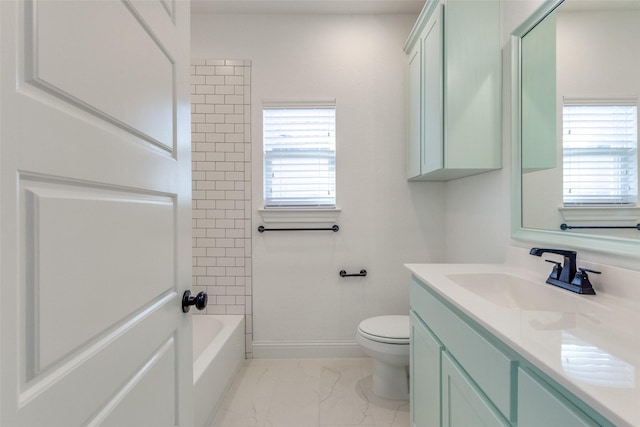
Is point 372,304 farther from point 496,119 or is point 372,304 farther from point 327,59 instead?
point 327,59

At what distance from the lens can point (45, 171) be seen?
467mm

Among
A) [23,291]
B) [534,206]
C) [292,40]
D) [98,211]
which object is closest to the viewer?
[23,291]

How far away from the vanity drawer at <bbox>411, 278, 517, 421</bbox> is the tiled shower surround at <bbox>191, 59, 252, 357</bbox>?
1560mm

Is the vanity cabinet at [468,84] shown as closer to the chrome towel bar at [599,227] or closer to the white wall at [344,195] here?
the chrome towel bar at [599,227]

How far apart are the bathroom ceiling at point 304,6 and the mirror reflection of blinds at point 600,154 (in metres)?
1.60

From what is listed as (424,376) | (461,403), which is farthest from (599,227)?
(424,376)

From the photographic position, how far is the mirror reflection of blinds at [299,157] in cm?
245

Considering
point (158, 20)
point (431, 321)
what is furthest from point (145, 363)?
point (431, 321)

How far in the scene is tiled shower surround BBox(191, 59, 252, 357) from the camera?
2.43m

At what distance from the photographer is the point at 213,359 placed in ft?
5.96

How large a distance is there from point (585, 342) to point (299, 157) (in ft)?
6.71

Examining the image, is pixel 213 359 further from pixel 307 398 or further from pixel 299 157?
pixel 299 157

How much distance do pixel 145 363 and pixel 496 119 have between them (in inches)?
73.3

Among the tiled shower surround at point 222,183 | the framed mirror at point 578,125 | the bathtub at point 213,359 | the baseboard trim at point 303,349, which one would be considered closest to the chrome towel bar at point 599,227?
the framed mirror at point 578,125
